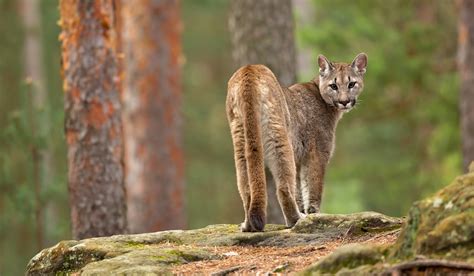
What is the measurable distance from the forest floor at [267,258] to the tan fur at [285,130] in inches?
14.3

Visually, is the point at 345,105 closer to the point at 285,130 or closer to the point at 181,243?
the point at 285,130

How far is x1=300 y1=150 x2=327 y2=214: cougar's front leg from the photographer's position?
10500 mm

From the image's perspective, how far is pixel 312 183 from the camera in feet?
34.4

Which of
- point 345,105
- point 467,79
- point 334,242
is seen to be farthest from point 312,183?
point 467,79

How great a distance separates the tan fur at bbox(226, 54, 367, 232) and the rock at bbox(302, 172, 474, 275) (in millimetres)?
1995

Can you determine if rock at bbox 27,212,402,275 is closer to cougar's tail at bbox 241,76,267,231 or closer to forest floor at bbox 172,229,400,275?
forest floor at bbox 172,229,400,275

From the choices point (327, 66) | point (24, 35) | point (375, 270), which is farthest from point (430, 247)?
point (24, 35)

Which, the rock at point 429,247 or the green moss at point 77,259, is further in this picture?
the green moss at point 77,259

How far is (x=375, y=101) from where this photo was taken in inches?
846

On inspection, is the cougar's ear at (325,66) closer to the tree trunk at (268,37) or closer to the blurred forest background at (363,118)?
the tree trunk at (268,37)

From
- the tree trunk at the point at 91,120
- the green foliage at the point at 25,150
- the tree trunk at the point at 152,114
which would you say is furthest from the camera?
the tree trunk at the point at 152,114

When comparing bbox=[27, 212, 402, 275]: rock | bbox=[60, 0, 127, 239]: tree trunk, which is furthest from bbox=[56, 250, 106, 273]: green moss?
bbox=[60, 0, 127, 239]: tree trunk

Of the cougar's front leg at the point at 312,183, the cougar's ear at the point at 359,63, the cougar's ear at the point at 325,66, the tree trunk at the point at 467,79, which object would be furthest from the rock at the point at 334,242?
the tree trunk at the point at 467,79

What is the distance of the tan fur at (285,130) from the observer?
8.41 m
